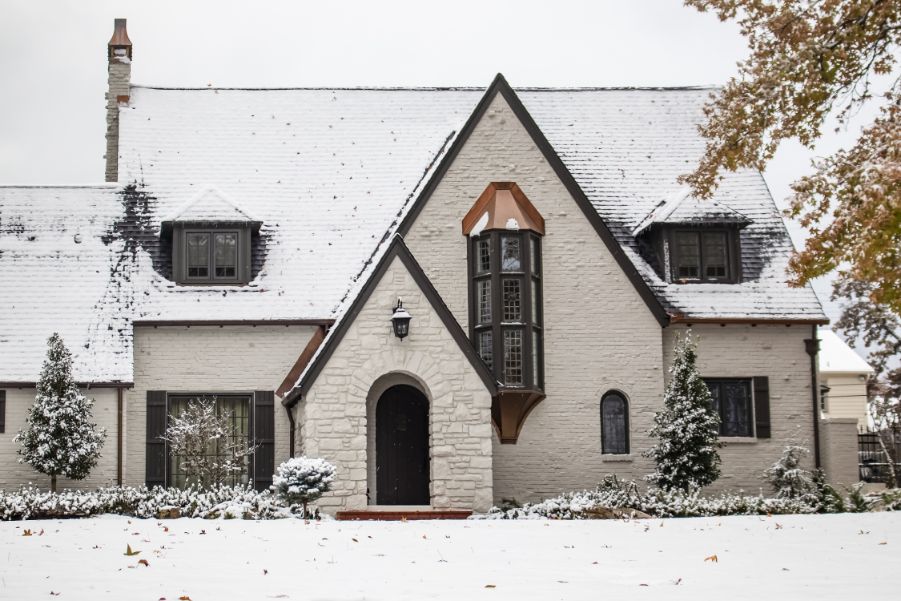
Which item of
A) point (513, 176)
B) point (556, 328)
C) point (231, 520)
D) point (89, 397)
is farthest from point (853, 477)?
point (89, 397)

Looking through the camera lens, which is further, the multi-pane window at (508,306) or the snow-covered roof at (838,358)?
the snow-covered roof at (838,358)

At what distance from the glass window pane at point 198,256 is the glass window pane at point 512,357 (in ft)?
22.1

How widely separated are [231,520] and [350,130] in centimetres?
1222

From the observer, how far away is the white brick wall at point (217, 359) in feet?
82.4

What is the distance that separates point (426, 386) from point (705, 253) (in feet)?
26.0

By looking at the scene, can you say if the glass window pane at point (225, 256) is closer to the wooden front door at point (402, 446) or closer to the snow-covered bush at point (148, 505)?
the wooden front door at point (402, 446)

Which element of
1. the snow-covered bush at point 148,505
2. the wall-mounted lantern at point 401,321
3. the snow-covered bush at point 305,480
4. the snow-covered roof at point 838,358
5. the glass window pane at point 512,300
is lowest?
the snow-covered bush at point 148,505

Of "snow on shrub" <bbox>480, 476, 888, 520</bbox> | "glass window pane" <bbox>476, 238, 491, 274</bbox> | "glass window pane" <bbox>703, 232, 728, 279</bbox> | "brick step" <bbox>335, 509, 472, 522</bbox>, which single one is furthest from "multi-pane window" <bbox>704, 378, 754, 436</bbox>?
"brick step" <bbox>335, 509, 472, 522</bbox>

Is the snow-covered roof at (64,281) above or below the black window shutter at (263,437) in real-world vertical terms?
above

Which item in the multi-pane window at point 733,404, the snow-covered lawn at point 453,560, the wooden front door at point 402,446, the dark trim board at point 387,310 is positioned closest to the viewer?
the snow-covered lawn at point 453,560

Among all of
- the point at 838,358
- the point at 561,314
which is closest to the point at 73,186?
the point at 561,314

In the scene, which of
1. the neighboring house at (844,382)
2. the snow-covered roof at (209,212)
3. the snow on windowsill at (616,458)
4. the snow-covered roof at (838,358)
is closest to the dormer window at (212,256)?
the snow-covered roof at (209,212)

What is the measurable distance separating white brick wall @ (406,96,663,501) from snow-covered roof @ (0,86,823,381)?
91 cm

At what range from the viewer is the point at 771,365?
26109 mm
